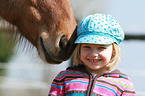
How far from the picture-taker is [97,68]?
1.53 m

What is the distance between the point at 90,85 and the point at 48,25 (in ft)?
2.19

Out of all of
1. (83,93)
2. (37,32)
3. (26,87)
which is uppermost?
(37,32)

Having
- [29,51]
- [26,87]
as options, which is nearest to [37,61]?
[29,51]

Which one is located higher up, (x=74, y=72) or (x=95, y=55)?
(x=95, y=55)

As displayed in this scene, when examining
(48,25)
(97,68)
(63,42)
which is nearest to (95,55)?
(97,68)

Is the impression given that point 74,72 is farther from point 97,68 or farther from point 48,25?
point 48,25

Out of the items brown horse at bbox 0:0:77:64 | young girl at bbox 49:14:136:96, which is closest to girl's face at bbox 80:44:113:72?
young girl at bbox 49:14:136:96

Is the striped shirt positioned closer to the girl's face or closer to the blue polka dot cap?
the girl's face

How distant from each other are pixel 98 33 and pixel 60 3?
1.88 feet

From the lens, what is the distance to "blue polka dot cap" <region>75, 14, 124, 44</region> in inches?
58.7

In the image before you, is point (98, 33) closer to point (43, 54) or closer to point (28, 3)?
point (43, 54)

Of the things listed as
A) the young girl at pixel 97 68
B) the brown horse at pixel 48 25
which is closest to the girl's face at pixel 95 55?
the young girl at pixel 97 68

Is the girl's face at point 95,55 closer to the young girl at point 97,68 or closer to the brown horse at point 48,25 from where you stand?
the young girl at point 97,68

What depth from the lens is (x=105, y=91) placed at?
147 centimetres
